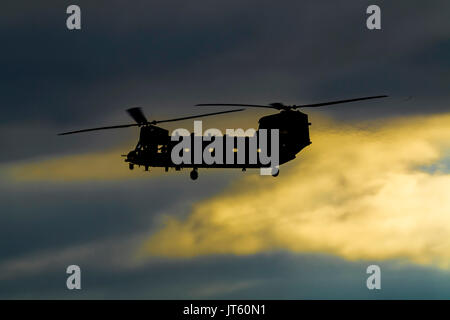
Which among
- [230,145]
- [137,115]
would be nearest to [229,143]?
[230,145]

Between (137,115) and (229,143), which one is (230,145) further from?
(137,115)

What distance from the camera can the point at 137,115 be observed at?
6494 cm

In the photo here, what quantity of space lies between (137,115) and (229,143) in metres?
8.91

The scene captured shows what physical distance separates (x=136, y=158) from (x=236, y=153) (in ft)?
28.6

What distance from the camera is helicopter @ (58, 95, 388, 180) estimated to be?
62125 mm

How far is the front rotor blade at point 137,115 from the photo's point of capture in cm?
6444

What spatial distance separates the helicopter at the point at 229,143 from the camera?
204 feet

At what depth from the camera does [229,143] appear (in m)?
62.0

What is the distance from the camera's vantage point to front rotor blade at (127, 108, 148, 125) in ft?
211
